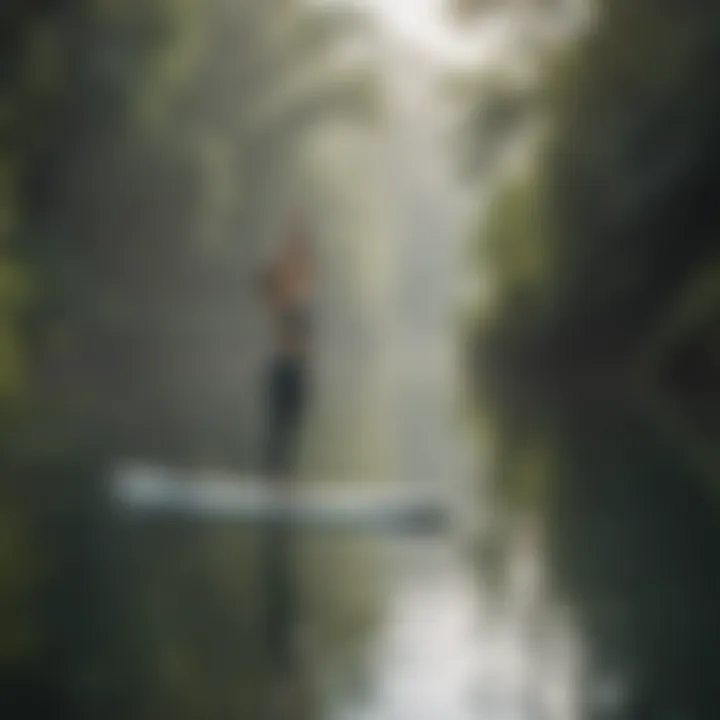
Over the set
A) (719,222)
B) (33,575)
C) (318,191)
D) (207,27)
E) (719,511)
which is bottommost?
(33,575)

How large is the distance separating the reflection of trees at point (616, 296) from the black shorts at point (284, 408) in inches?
32.3

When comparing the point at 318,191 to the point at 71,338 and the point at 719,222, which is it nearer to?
the point at 71,338

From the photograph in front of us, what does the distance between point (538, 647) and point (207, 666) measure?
1.96 ft

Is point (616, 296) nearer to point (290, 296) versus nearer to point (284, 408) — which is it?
point (284, 408)

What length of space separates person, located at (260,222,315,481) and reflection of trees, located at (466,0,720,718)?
0.83m

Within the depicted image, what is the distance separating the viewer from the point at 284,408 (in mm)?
6605

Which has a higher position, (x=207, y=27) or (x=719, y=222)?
(x=207, y=27)

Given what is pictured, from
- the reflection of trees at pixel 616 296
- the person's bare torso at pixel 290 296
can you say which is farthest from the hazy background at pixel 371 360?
the person's bare torso at pixel 290 296

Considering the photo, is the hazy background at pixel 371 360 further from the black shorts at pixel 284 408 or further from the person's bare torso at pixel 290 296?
the person's bare torso at pixel 290 296

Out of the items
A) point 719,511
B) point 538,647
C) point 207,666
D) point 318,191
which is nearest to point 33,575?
point 207,666

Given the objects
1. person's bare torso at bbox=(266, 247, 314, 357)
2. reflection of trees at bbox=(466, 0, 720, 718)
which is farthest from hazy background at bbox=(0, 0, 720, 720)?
person's bare torso at bbox=(266, 247, 314, 357)

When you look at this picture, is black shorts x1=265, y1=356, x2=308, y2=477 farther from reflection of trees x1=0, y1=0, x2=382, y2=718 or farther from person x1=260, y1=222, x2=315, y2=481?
reflection of trees x1=0, y1=0, x2=382, y2=718

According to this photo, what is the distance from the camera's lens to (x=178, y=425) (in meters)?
8.27

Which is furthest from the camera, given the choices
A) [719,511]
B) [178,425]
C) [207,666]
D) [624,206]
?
[624,206]
